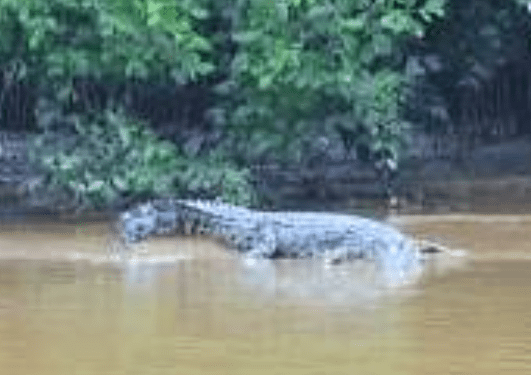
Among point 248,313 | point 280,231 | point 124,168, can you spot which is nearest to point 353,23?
point 280,231

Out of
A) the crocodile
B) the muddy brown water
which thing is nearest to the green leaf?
the crocodile

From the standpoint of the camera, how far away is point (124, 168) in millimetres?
11836

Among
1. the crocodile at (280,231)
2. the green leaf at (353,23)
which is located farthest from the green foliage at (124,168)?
the green leaf at (353,23)

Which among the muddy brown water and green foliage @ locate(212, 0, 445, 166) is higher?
green foliage @ locate(212, 0, 445, 166)

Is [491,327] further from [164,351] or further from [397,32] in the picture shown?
[397,32]

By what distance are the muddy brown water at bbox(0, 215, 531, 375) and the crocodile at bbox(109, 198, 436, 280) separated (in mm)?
163

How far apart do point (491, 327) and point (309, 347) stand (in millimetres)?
1096

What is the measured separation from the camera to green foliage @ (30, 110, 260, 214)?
1170cm

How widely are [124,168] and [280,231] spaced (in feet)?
6.47

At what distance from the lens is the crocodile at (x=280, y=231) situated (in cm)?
1005

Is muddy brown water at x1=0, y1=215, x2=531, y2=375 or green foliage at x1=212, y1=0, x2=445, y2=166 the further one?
green foliage at x1=212, y1=0, x2=445, y2=166

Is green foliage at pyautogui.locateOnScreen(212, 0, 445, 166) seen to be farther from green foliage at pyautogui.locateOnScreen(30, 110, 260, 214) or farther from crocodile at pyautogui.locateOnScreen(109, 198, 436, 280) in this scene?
crocodile at pyautogui.locateOnScreen(109, 198, 436, 280)

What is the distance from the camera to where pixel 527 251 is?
393 inches

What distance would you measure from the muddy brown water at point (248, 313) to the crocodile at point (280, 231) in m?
0.16
